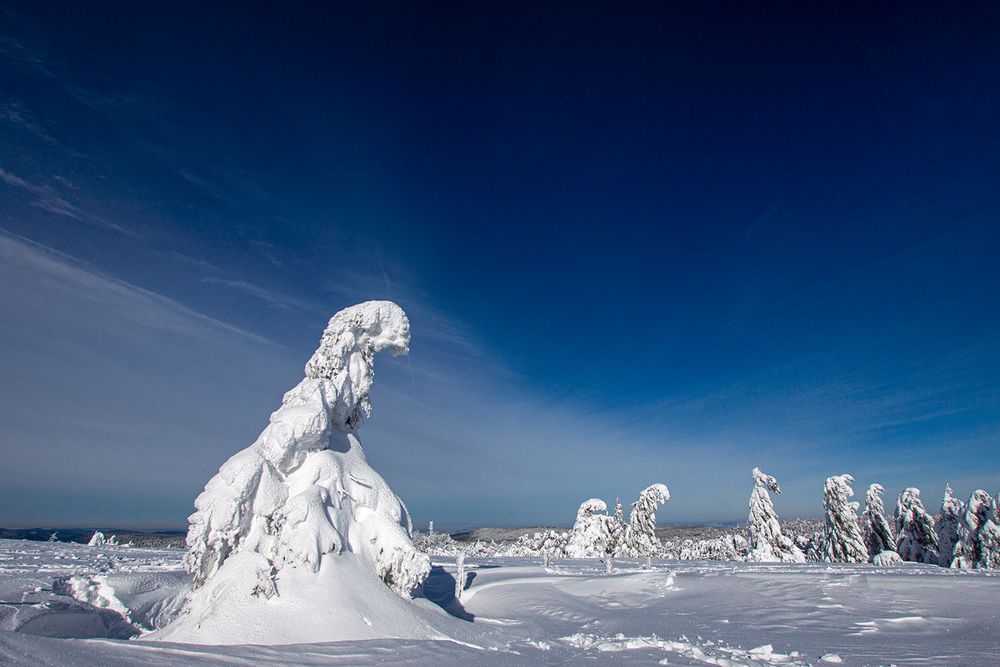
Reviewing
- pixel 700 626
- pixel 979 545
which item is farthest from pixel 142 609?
pixel 979 545

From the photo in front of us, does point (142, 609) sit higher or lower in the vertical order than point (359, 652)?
lower

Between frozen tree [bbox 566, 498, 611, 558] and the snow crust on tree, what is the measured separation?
1988 mm

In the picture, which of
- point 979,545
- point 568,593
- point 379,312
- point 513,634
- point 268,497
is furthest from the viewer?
point 979,545

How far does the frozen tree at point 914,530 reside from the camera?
36.9 metres

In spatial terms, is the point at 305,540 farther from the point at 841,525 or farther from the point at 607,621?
the point at 841,525

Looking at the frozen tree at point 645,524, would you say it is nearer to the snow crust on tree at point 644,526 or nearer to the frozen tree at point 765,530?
the snow crust on tree at point 644,526

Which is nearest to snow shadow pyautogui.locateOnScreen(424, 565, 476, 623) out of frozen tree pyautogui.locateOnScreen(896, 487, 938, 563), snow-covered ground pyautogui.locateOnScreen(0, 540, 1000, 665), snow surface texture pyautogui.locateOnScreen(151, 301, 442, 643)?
snow-covered ground pyautogui.locateOnScreen(0, 540, 1000, 665)

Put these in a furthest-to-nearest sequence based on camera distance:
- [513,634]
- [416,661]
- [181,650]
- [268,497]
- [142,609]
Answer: [142,609] < [268,497] < [513,634] < [416,661] < [181,650]

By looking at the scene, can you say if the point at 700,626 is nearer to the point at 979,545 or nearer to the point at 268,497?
the point at 268,497

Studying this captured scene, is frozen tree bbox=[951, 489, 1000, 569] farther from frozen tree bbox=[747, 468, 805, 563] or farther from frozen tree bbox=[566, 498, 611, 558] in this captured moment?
frozen tree bbox=[566, 498, 611, 558]

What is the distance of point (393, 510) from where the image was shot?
13.5 m

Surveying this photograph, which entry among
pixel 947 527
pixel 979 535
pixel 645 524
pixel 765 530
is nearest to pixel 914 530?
pixel 947 527

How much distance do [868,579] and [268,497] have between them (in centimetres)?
1765

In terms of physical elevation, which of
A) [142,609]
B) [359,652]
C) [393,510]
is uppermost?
[393,510]
